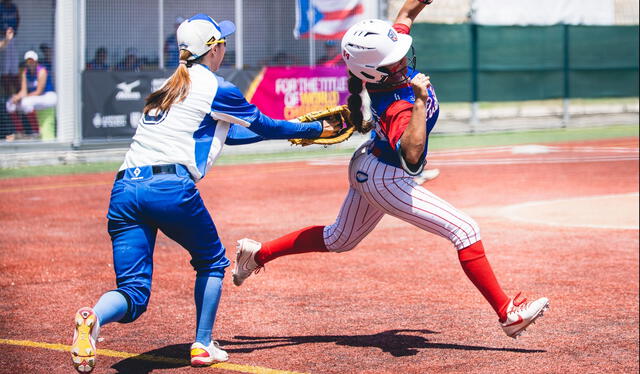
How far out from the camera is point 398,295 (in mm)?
8375

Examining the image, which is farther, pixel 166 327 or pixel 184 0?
pixel 184 0

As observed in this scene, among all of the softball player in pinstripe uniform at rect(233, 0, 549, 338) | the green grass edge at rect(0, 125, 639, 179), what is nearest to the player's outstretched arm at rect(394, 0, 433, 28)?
the softball player in pinstripe uniform at rect(233, 0, 549, 338)

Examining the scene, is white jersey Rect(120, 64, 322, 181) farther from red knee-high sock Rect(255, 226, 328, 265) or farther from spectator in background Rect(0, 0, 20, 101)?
spectator in background Rect(0, 0, 20, 101)

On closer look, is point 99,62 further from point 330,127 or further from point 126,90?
point 330,127

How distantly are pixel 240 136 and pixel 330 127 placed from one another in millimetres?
592

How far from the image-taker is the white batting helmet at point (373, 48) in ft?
19.3

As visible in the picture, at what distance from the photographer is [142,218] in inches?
221

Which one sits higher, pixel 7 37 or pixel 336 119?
pixel 7 37

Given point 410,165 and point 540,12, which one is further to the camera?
Answer: point 540,12

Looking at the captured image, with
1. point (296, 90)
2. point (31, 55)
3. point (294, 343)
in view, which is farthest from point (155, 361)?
point (296, 90)

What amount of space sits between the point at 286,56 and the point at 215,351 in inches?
601

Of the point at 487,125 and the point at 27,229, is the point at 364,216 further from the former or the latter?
the point at 487,125

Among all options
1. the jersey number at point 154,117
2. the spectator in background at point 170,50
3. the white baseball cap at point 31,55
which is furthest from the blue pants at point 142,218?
the spectator in background at point 170,50

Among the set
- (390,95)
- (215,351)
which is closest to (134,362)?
(215,351)
